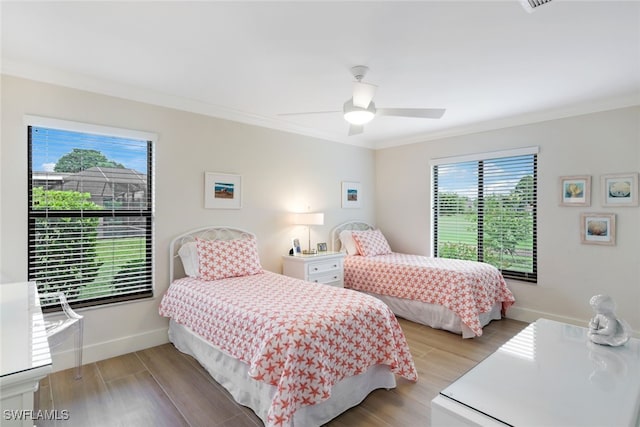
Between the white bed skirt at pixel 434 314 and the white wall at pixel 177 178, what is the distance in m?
1.48

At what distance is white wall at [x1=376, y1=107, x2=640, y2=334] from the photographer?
10.9 feet

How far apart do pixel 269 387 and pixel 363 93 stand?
2.21 metres

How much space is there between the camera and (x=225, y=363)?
2.43 m

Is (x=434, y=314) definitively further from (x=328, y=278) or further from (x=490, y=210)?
(x=490, y=210)

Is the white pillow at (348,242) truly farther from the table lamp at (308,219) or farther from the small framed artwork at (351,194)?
the table lamp at (308,219)

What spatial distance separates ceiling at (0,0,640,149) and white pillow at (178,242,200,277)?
1502 mm

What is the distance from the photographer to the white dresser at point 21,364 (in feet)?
2.93

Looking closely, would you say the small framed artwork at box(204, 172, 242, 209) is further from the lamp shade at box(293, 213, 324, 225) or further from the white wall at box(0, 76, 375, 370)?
the lamp shade at box(293, 213, 324, 225)

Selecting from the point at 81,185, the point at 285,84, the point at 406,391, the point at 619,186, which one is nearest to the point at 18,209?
the point at 81,185

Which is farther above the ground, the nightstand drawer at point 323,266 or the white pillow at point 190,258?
the white pillow at point 190,258

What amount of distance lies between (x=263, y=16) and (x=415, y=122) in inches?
111

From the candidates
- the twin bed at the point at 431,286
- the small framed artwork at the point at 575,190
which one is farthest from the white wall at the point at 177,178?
the small framed artwork at the point at 575,190

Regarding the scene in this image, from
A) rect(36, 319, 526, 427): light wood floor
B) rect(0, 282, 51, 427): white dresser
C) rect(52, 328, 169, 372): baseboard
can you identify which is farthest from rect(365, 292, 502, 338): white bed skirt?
rect(0, 282, 51, 427): white dresser

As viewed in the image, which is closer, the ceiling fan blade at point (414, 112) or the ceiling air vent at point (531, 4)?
the ceiling air vent at point (531, 4)
